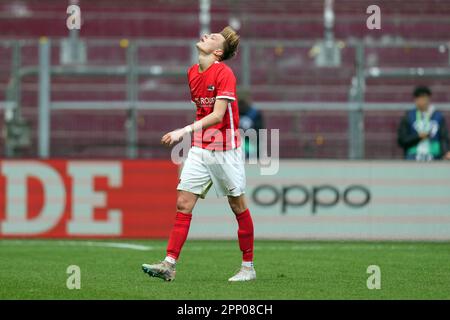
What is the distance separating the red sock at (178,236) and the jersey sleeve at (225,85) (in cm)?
99

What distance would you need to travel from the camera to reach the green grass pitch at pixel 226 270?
772 cm

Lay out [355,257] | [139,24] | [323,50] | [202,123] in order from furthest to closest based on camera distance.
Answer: [139,24], [323,50], [355,257], [202,123]

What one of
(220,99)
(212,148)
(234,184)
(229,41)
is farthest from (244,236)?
(229,41)

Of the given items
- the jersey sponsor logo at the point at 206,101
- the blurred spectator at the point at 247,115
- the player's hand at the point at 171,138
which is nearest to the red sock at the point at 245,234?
the jersey sponsor logo at the point at 206,101

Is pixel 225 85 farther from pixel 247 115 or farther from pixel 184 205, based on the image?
pixel 247 115

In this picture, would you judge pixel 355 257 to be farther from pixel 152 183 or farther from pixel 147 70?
pixel 147 70

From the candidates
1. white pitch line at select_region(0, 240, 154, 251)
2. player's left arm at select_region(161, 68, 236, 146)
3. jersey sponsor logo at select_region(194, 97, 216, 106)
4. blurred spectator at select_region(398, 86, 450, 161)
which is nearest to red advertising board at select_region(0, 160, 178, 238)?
white pitch line at select_region(0, 240, 154, 251)

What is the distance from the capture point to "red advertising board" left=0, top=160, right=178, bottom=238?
14133mm

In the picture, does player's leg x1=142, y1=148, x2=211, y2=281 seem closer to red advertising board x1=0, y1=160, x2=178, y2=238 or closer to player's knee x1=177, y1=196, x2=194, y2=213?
player's knee x1=177, y1=196, x2=194, y2=213

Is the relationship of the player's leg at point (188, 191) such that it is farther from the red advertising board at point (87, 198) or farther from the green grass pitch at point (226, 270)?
the red advertising board at point (87, 198)

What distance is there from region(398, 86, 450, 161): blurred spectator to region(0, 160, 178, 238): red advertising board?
10.6 feet

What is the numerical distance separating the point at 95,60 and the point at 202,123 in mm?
9328

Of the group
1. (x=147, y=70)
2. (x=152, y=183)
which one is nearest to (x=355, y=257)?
(x=152, y=183)
